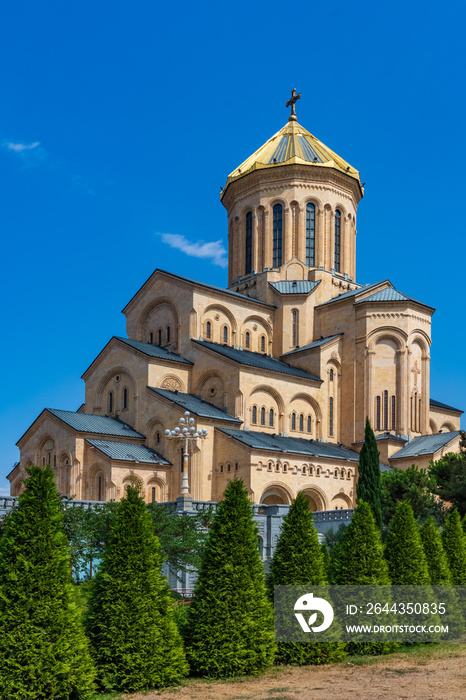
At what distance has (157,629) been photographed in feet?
38.1

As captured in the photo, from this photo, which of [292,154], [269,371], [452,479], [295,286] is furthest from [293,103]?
[452,479]

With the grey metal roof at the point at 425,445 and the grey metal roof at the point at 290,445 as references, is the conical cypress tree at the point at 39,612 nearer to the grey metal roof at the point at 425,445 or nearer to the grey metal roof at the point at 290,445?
the grey metal roof at the point at 290,445

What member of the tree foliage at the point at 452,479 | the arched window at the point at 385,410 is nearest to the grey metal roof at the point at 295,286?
the arched window at the point at 385,410

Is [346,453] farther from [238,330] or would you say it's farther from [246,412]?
[238,330]

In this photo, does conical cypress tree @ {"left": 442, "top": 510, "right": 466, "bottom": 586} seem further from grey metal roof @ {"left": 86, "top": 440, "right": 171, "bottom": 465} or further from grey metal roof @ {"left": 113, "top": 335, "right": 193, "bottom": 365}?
grey metal roof @ {"left": 113, "top": 335, "right": 193, "bottom": 365}

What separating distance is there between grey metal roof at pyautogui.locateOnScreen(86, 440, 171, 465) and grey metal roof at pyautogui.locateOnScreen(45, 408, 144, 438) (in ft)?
2.00

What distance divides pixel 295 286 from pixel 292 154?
27.0 feet

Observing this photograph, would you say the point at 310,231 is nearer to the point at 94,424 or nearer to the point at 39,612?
the point at 94,424

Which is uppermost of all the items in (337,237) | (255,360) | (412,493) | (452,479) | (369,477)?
(337,237)

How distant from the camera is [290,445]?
113ft

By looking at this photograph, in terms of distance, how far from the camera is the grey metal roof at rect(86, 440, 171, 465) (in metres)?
31.6

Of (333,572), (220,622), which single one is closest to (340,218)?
(333,572)

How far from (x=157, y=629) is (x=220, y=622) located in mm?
1300

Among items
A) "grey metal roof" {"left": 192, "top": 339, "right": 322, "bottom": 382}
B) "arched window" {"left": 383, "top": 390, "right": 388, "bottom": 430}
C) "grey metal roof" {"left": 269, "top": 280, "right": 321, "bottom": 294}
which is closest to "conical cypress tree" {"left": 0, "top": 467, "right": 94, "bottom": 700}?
"grey metal roof" {"left": 192, "top": 339, "right": 322, "bottom": 382}
